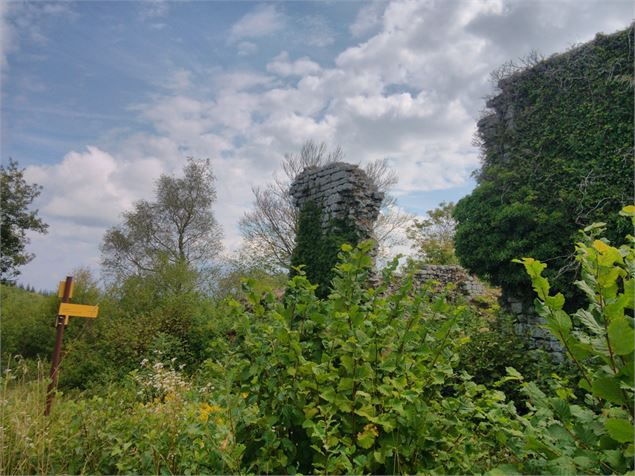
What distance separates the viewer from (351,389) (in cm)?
215

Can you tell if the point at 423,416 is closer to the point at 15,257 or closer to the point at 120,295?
the point at 120,295

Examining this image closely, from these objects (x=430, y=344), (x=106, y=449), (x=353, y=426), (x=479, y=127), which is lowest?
(x=106, y=449)

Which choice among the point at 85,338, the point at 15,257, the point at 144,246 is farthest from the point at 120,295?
the point at 144,246

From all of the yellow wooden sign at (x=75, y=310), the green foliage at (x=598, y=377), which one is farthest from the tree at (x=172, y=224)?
the green foliage at (x=598, y=377)

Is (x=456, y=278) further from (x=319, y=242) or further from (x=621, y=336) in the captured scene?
(x=621, y=336)

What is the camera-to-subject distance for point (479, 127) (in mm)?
8773

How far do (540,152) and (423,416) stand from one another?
22.3 ft

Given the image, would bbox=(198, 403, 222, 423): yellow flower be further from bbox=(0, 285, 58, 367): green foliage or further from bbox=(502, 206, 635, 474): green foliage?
bbox=(0, 285, 58, 367): green foliage

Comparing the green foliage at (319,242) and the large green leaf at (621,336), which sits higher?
the green foliage at (319,242)

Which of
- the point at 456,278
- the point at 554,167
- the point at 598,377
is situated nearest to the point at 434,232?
the point at 456,278

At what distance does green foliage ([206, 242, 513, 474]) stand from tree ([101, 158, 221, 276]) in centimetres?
1876

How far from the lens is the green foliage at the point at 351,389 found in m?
2.10

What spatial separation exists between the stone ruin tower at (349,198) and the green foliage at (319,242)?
0.16m

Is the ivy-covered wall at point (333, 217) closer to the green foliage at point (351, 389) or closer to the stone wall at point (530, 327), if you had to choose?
the stone wall at point (530, 327)
